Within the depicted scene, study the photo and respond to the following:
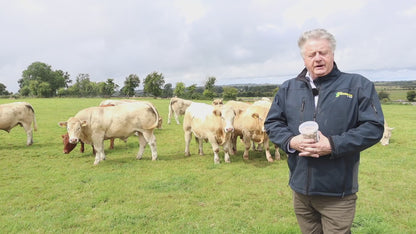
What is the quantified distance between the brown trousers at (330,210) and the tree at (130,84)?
91.3 metres

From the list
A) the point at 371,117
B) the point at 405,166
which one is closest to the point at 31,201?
the point at 371,117

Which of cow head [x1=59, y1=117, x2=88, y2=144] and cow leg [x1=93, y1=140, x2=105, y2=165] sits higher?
cow head [x1=59, y1=117, x2=88, y2=144]

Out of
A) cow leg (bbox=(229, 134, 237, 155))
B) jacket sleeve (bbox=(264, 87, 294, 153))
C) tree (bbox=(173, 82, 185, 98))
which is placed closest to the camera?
jacket sleeve (bbox=(264, 87, 294, 153))

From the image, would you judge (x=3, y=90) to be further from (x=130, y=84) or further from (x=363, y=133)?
(x=363, y=133)

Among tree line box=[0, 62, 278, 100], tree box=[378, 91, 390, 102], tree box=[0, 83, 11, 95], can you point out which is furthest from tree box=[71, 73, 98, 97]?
tree box=[378, 91, 390, 102]

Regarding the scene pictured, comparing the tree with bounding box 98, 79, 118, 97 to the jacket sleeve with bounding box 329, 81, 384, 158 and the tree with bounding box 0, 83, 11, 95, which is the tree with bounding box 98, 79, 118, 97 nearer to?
the tree with bounding box 0, 83, 11, 95

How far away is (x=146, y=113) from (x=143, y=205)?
14.3ft

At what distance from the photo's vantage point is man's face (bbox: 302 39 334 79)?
2471 mm

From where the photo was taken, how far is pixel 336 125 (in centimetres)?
240

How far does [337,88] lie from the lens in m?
2.46

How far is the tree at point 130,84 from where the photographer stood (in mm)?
89188

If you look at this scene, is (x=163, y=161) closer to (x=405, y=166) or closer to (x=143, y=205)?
(x=143, y=205)

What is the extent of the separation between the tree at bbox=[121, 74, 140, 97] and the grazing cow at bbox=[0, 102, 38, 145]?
79.0 metres

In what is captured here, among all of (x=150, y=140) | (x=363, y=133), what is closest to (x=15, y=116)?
(x=150, y=140)
